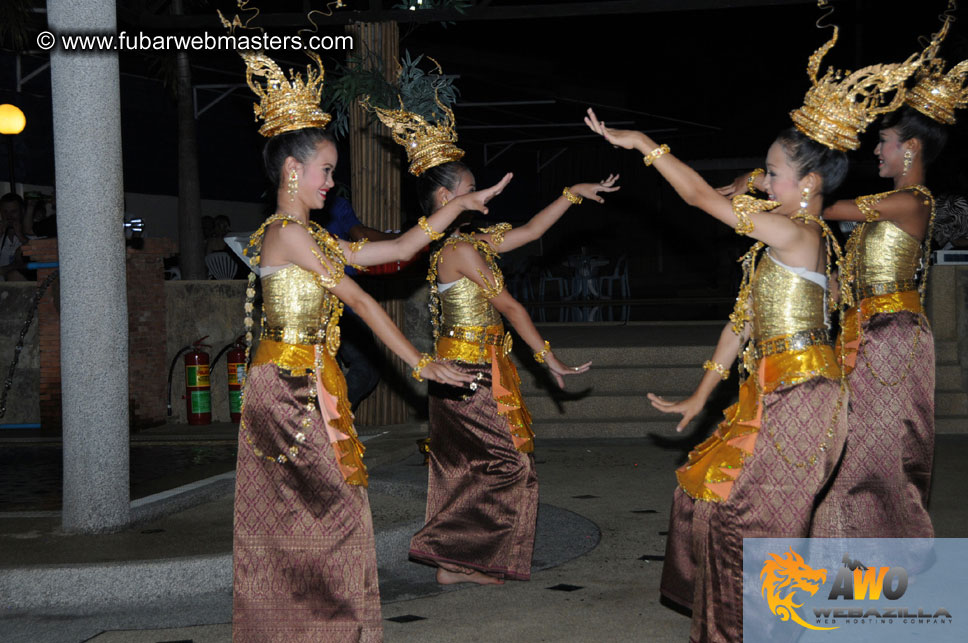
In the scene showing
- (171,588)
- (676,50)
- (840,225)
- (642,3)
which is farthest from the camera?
(676,50)

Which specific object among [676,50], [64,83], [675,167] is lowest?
[675,167]

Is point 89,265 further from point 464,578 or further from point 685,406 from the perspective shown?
point 685,406

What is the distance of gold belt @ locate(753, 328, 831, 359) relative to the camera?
348cm

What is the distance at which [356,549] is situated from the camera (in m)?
3.48

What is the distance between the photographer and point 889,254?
474 cm

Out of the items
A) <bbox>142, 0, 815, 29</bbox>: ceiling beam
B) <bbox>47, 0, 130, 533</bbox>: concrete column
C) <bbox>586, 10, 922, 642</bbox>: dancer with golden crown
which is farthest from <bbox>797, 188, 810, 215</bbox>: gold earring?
<bbox>142, 0, 815, 29</bbox>: ceiling beam

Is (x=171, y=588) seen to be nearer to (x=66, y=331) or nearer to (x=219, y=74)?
(x=66, y=331)

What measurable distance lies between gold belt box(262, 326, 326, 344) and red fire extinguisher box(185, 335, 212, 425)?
584cm

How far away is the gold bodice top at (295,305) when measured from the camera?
3.58 metres

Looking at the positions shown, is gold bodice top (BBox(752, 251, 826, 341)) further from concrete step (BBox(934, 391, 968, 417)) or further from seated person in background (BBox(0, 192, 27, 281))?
seated person in background (BBox(0, 192, 27, 281))

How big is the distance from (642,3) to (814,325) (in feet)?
18.1

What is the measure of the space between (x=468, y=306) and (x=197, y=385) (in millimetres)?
5137

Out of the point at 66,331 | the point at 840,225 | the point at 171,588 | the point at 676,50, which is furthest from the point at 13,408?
the point at 676,50

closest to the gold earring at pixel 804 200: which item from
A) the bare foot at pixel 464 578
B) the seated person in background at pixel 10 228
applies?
the bare foot at pixel 464 578
